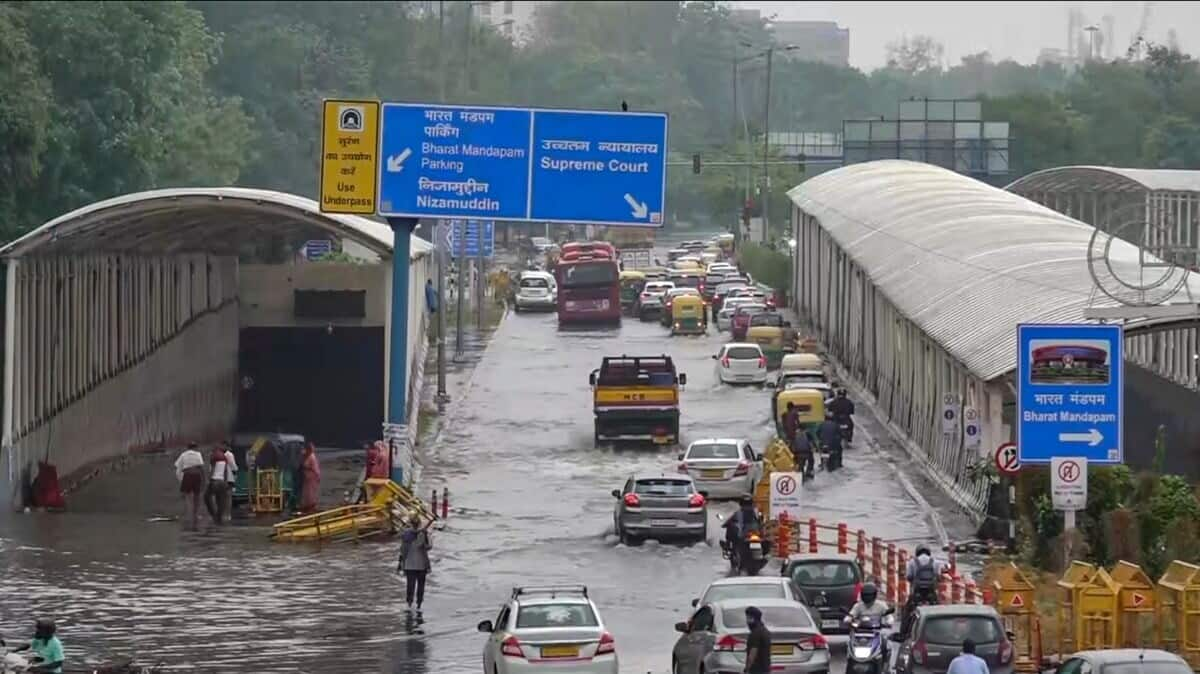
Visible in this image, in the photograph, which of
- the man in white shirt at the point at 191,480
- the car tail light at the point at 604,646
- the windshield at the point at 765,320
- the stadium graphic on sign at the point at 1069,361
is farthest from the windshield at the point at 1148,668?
the windshield at the point at 765,320

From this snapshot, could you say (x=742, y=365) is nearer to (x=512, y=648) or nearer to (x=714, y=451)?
(x=714, y=451)

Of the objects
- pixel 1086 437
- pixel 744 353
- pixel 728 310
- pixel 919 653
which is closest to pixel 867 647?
pixel 919 653

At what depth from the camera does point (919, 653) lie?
23.3m

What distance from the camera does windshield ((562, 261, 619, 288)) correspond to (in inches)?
3120

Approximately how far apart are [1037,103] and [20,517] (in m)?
90.3

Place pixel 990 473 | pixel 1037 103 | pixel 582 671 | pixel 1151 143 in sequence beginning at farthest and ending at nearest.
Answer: pixel 1037 103 < pixel 1151 143 < pixel 990 473 < pixel 582 671

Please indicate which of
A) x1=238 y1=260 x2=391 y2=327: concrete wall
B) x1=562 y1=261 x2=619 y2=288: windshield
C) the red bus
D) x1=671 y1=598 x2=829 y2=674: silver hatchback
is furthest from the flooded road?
the red bus

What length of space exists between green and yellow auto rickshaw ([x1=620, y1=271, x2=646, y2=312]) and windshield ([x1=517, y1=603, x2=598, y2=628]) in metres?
63.5

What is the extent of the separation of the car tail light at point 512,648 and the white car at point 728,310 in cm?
5361

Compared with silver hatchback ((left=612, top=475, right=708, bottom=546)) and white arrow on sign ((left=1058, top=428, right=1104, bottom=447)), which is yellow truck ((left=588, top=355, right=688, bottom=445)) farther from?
white arrow on sign ((left=1058, top=428, right=1104, bottom=447))

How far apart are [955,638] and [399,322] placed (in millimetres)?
19104

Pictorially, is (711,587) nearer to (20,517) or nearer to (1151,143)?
(20,517)

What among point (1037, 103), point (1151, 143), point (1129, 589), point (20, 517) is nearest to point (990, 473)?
point (1129, 589)

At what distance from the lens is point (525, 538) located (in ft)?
125
